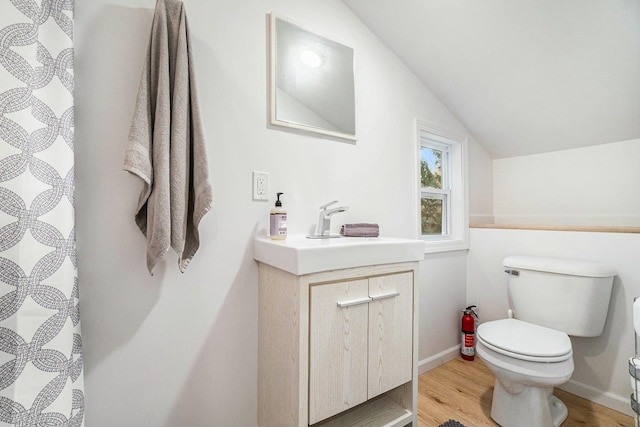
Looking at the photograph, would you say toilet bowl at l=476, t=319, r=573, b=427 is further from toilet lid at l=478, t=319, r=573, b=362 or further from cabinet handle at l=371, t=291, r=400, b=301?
cabinet handle at l=371, t=291, r=400, b=301

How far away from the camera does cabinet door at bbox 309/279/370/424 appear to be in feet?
3.28

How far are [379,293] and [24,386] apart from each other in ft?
3.60

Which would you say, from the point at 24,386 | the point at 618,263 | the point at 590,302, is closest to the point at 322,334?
the point at 24,386

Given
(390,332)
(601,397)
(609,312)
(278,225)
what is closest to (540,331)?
(609,312)

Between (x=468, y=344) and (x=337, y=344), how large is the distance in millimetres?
1539

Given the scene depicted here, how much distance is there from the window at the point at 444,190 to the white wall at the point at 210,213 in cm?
70

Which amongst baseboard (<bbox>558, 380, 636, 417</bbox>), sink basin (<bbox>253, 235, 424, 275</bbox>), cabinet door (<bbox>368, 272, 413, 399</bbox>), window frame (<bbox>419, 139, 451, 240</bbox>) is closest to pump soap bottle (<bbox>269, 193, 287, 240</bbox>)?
sink basin (<bbox>253, 235, 424, 275</bbox>)

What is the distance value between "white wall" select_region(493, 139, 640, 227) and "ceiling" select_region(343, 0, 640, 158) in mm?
96

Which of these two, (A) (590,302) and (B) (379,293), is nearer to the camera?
(B) (379,293)

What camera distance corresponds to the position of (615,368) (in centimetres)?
155

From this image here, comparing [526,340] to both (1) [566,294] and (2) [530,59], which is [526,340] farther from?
(2) [530,59]

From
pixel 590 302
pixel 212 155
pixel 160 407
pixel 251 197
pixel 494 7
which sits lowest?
pixel 160 407

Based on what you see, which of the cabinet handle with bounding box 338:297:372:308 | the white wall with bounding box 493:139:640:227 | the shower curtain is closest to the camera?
the shower curtain

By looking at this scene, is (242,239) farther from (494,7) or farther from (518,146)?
(518,146)
